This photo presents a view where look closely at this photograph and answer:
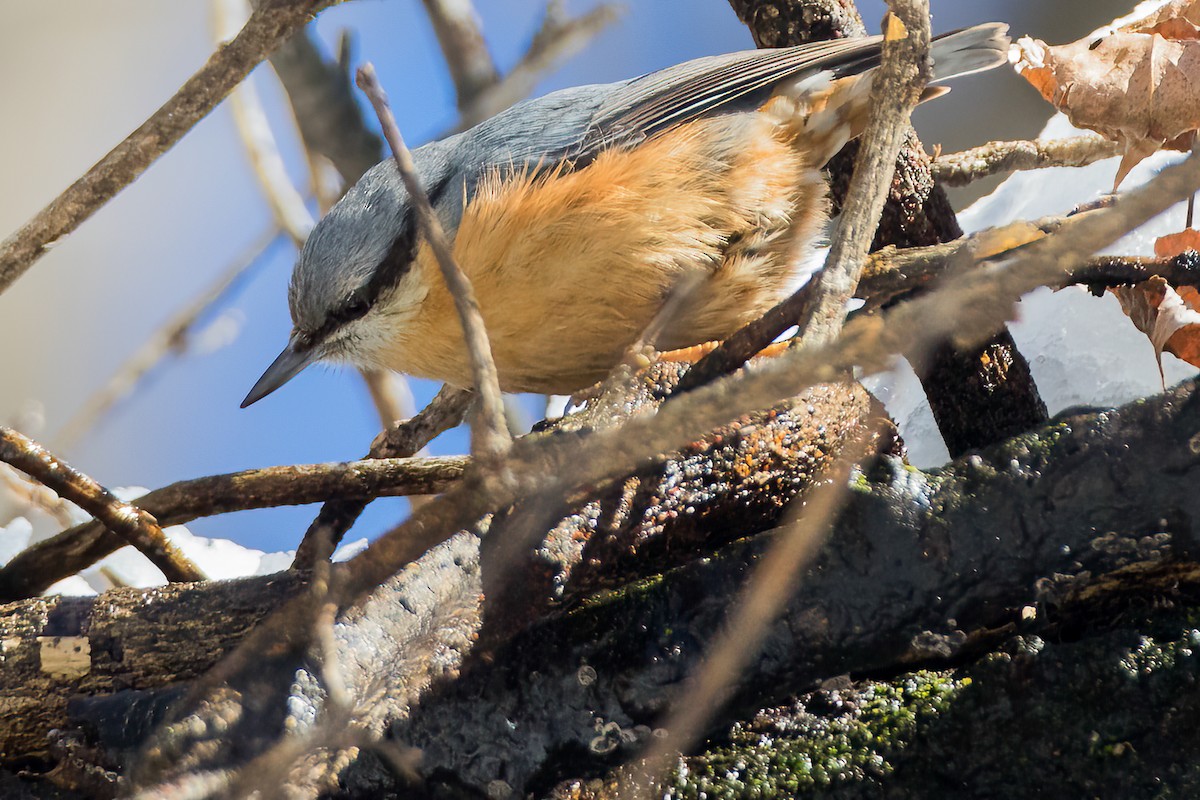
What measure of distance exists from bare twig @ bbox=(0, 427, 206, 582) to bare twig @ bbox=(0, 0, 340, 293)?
0.81 ft

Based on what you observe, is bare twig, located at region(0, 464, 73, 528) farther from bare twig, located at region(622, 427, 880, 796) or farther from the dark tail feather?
the dark tail feather

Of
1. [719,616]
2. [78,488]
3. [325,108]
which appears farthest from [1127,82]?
[325,108]

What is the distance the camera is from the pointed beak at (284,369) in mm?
1590

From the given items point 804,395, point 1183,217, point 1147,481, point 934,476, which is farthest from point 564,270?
point 1183,217

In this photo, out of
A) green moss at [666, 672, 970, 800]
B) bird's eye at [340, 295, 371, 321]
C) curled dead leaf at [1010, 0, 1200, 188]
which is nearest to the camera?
green moss at [666, 672, 970, 800]

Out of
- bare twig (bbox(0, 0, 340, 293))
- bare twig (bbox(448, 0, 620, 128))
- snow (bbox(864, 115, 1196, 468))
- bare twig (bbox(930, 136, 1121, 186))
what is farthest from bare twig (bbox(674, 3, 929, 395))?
bare twig (bbox(448, 0, 620, 128))

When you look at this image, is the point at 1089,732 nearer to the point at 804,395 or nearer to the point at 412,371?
the point at 804,395

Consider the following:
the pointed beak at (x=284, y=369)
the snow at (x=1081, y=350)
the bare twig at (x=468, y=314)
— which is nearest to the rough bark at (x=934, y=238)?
the snow at (x=1081, y=350)

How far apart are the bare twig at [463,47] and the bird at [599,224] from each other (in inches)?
26.8

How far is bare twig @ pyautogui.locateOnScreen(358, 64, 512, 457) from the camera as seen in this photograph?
28.1 inches

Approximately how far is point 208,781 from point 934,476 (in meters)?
0.74

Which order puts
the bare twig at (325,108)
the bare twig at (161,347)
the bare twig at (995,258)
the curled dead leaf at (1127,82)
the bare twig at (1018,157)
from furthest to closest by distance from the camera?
the bare twig at (325,108)
the bare twig at (161,347)
the bare twig at (1018,157)
the curled dead leaf at (1127,82)
the bare twig at (995,258)

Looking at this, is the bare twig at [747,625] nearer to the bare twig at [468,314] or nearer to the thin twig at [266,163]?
the bare twig at [468,314]

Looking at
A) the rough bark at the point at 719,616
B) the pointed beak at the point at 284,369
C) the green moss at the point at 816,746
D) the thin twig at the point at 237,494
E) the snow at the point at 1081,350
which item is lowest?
the snow at the point at 1081,350
